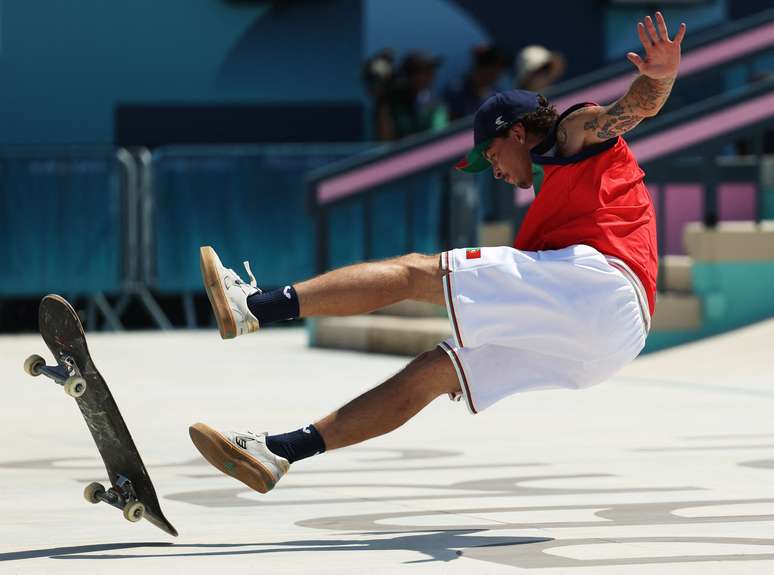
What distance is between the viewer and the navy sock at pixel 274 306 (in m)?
5.76

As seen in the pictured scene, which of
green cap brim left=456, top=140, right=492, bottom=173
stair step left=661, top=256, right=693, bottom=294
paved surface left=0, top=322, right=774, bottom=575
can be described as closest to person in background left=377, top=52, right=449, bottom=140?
stair step left=661, top=256, right=693, bottom=294

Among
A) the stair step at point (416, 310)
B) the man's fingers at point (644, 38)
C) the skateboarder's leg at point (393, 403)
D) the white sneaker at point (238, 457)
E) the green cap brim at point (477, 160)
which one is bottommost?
the stair step at point (416, 310)

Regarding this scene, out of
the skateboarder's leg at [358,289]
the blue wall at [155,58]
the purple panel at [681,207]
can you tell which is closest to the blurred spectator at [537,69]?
the purple panel at [681,207]

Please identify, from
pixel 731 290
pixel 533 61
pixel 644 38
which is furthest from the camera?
pixel 533 61

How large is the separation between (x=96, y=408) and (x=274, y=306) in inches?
28.3

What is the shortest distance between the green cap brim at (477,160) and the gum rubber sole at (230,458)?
4.29ft

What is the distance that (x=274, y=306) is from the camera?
18.9 ft

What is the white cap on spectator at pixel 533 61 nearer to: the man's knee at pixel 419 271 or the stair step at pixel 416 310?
the stair step at pixel 416 310

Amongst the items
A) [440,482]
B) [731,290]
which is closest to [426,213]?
[731,290]

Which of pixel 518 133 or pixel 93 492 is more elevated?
pixel 518 133

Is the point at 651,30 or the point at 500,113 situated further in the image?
the point at 500,113

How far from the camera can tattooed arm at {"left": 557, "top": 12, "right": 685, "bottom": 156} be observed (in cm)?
594

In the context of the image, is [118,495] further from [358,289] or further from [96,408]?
[358,289]

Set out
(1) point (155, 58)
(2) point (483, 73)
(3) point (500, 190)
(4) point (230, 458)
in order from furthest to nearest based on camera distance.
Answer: (1) point (155, 58)
(2) point (483, 73)
(3) point (500, 190)
(4) point (230, 458)
